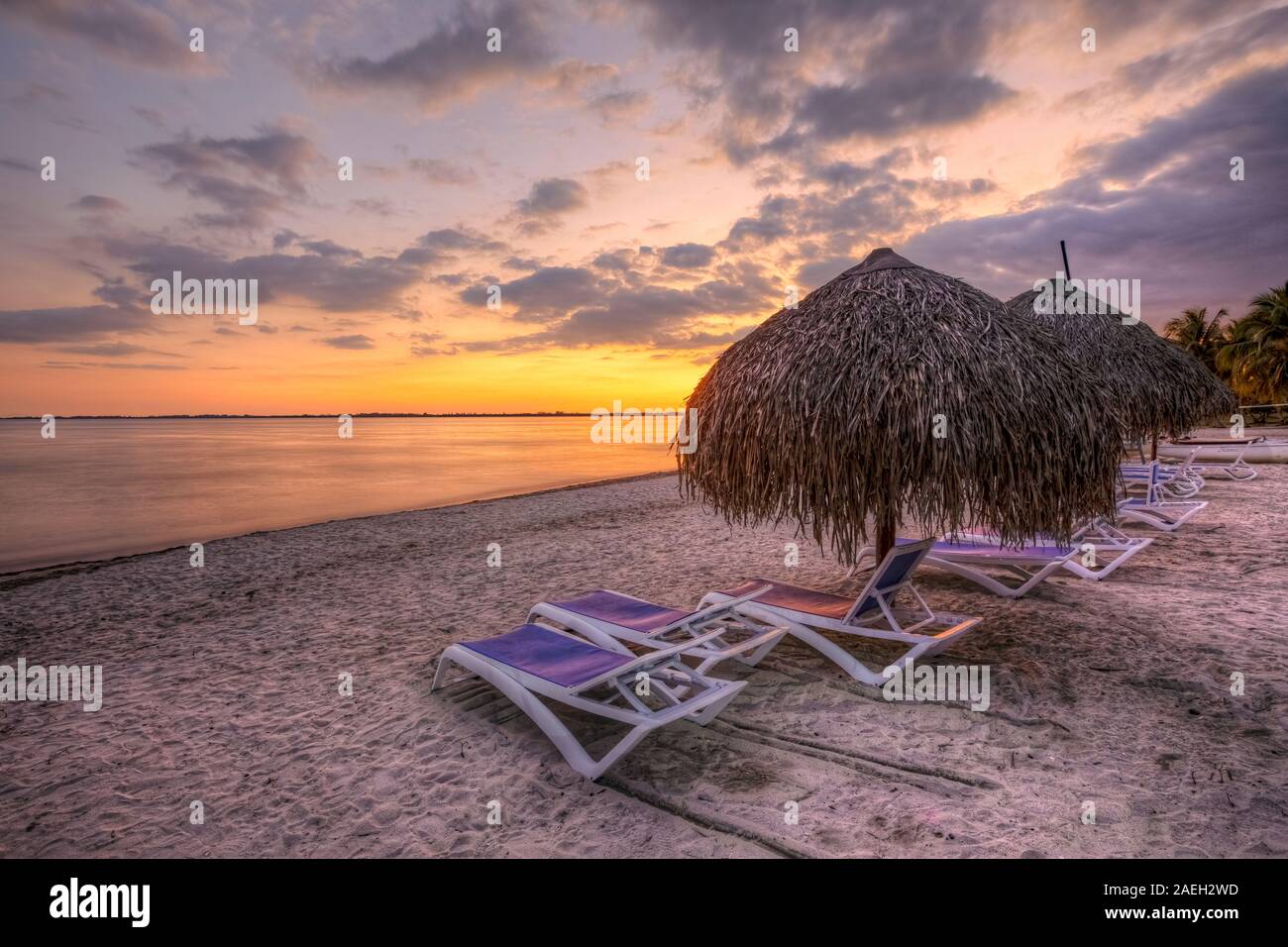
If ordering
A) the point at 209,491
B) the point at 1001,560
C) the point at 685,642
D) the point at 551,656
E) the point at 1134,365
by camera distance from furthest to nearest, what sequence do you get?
the point at 209,491, the point at 1134,365, the point at 1001,560, the point at 685,642, the point at 551,656

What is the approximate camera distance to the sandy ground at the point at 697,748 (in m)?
2.43

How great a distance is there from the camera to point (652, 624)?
13.0 ft

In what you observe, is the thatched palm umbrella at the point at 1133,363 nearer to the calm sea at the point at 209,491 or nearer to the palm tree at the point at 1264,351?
the calm sea at the point at 209,491

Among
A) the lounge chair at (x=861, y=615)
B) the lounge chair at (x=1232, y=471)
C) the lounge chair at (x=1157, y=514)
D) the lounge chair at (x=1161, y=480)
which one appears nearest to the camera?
the lounge chair at (x=861, y=615)

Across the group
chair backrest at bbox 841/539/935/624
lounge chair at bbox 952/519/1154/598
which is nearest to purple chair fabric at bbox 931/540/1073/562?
lounge chair at bbox 952/519/1154/598

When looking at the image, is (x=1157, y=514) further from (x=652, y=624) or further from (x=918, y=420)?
(x=652, y=624)

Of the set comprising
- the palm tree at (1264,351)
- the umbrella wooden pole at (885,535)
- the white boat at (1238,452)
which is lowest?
the umbrella wooden pole at (885,535)

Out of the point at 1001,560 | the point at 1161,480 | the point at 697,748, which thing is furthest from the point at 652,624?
the point at 1161,480

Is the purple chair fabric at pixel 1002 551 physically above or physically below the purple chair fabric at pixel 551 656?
above

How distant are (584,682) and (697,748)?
712mm

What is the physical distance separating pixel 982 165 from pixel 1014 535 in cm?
668

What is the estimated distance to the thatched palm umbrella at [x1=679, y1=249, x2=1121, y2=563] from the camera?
142 inches

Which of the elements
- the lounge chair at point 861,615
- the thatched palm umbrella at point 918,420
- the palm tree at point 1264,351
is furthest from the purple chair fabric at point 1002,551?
the palm tree at point 1264,351

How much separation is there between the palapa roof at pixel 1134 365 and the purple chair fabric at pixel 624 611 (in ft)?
28.4
